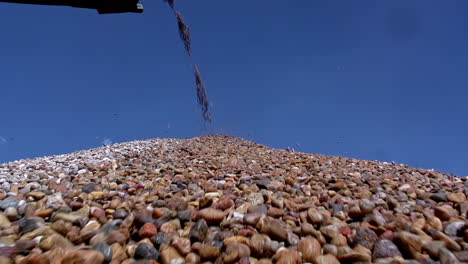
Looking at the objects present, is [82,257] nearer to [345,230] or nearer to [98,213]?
[98,213]

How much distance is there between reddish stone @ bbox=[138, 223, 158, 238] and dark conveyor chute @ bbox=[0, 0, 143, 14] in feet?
4.76

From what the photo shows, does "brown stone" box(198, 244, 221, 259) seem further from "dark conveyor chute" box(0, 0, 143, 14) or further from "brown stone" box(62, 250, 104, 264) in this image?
"dark conveyor chute" box(0, 0, 143, 14)

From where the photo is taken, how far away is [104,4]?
66.7 inches

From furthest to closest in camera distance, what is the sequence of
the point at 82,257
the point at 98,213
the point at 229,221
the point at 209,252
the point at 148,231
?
1. the point at 98,213
2. the point at 229,221
3. the point at 148,231
4. the point at 209,252
5. the point at 82,257

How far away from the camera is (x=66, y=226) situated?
1599mm

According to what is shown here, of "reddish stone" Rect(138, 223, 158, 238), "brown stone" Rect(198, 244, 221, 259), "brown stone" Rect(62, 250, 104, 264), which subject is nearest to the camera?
"brown stone" Rect(62, 250, 104, 264)

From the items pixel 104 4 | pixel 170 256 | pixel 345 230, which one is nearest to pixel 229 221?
pixel 170 256

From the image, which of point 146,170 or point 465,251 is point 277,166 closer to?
point 146,170

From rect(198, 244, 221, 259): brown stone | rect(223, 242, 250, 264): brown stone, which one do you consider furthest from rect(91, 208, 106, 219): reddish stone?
rect(223, 242, 250, 264): brown stone

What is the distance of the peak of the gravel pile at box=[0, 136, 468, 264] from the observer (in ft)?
4.45

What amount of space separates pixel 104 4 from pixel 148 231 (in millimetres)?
1490

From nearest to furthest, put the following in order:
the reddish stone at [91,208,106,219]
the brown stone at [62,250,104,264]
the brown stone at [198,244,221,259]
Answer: the brown stone at [62,250,104,264]
the brown stone at [198,244,221,259]
the reddish stone at [91,208,106,219]

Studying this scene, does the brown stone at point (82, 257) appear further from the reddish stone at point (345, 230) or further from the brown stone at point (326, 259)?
the reddish stone at point (345, 230)

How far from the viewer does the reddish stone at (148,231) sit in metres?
1.54
